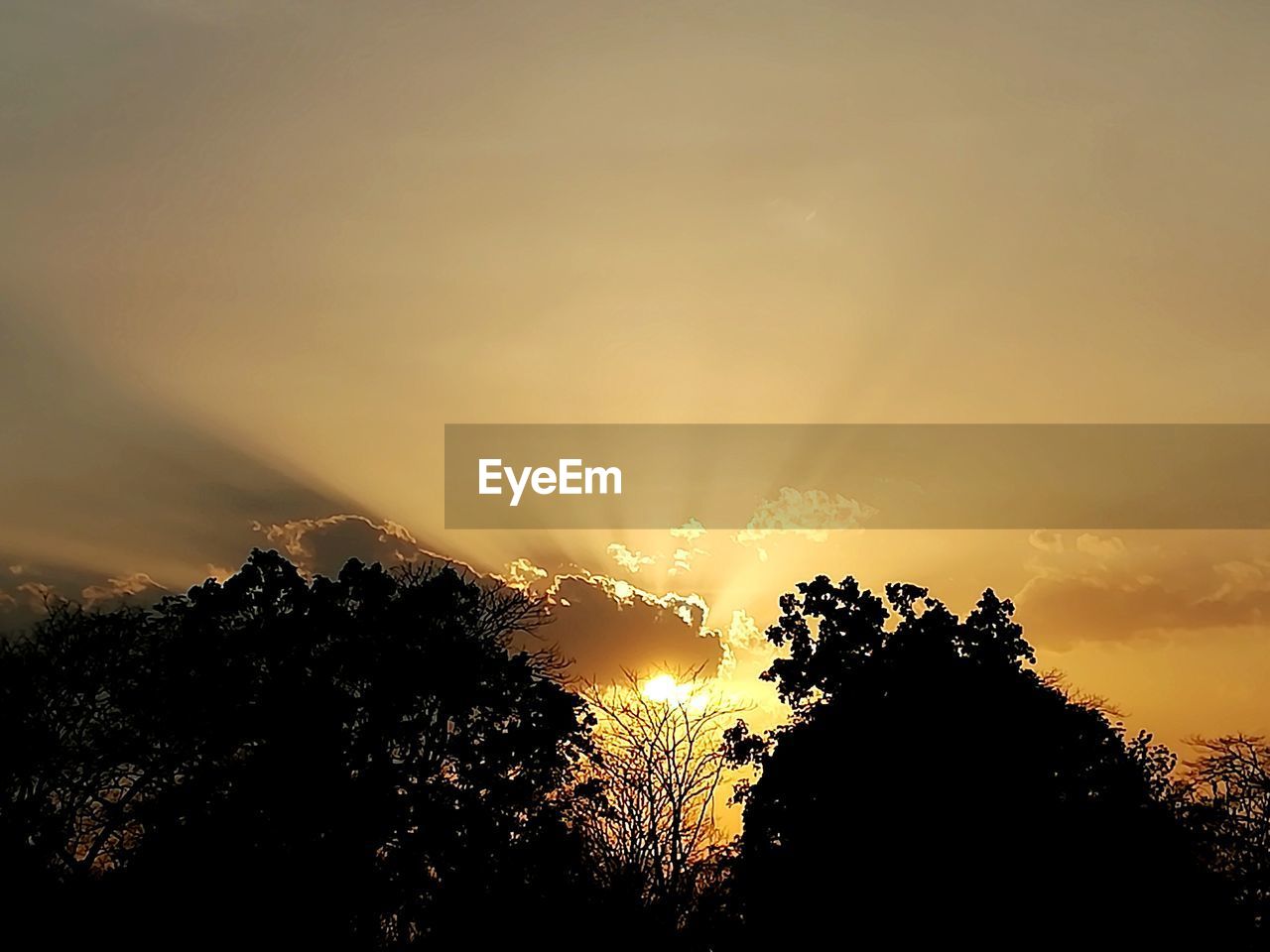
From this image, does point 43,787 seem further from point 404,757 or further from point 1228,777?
point 1228,777

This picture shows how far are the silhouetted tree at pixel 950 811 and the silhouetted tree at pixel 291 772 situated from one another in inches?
359

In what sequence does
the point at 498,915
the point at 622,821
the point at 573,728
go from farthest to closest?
the point at 573,728 → the point at 622,821 → the point at 498,915

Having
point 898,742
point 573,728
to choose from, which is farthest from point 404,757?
point 898,742

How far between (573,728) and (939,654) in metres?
16.3

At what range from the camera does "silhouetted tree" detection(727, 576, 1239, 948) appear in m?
47.2

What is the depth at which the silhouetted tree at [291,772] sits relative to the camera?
155 feet

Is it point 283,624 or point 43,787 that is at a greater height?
point 283,624

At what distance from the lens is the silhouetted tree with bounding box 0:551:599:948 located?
4719 centimetres

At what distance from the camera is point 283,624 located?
54.6 meters

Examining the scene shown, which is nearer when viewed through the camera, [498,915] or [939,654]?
[498,915]

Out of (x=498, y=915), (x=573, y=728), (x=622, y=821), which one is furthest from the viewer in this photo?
(x=573, y=728)

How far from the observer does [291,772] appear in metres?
50.4

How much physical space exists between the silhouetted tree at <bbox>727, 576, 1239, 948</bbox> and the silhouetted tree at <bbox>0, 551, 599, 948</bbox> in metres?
9.11

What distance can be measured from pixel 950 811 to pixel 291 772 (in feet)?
84.3
